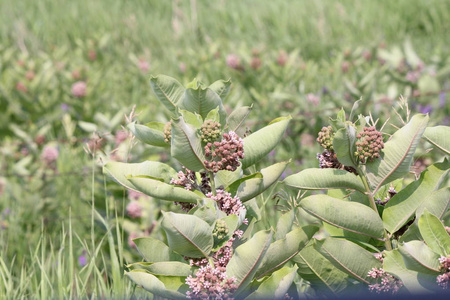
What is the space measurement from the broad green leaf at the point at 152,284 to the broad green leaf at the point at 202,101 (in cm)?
37

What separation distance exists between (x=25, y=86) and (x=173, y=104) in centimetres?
349

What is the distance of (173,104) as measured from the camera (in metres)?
1.45

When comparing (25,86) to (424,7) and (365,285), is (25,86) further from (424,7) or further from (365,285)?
(424,7)

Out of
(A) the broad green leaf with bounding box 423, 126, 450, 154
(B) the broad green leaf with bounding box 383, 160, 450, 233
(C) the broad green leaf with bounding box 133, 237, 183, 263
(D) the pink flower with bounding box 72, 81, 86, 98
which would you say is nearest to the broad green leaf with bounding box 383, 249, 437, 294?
(B) the broad green leaf with bounding box 383, 160, 450, 233

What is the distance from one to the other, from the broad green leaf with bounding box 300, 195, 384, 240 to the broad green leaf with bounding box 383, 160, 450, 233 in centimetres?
5

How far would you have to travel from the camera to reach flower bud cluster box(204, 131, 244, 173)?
1.28 metres

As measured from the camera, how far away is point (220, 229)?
1.23 meters

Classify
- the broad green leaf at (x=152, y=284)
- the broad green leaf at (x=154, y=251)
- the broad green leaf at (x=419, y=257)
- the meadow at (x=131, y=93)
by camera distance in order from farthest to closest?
the meadow at (x=131, y=93) → the broad green leaf at (x=154, y=251) → the broad green leaf at (x=152, y=284) → the broad green leaf at (x=419, y=257)

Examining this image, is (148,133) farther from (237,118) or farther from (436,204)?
(436,204)

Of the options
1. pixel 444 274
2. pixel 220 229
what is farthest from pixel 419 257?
pixel 220 229

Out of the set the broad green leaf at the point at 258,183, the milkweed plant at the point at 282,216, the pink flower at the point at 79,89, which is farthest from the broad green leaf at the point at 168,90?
the pink flower at the point at 79,89

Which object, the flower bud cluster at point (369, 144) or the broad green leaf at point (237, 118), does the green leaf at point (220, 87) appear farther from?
the flower bud cluster at point (369, 144)

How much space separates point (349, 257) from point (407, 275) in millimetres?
121

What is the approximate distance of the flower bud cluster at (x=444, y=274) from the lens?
1.16 meters
